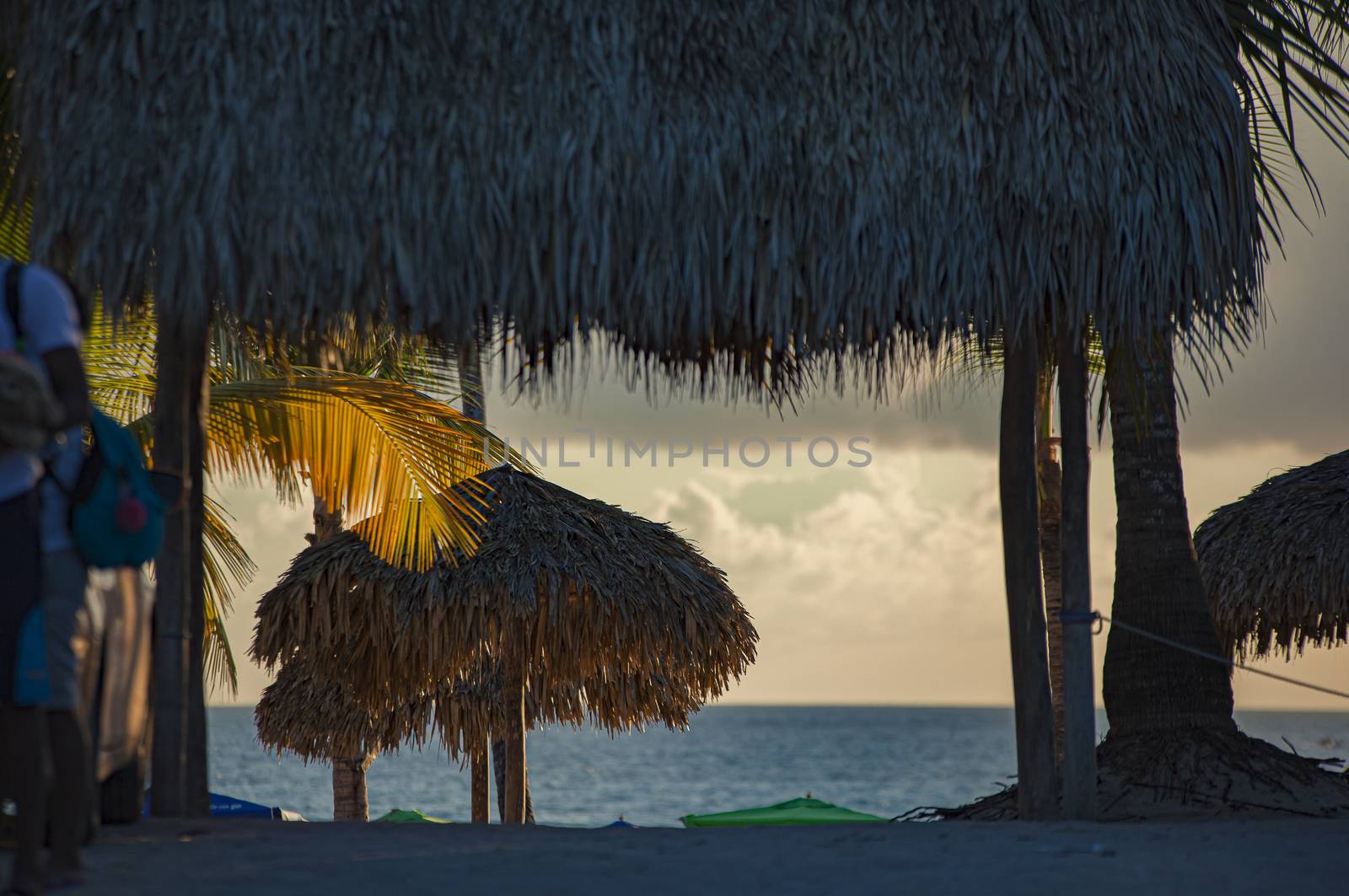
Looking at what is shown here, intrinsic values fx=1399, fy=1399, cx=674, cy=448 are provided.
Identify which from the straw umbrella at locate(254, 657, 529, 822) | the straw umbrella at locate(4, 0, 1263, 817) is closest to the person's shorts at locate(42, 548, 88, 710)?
the straw umbrella at locate(4, 0, 1263, 817)

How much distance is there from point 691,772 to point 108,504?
62026 millimetres

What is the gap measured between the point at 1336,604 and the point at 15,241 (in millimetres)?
9349

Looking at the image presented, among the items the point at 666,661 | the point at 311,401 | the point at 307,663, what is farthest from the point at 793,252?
the point at 307,663

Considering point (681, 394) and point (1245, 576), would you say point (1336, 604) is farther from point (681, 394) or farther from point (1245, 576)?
point (681, 394)

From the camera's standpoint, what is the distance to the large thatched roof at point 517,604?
28.3ft

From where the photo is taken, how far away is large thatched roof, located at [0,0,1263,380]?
4773mm

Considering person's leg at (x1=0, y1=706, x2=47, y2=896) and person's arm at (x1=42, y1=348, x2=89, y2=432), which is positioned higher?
person's arm at (x1=42, y1=348, x2=89, y2=432)

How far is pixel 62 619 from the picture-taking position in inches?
126

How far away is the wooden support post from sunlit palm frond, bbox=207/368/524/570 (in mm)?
1458

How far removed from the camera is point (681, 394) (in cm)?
592

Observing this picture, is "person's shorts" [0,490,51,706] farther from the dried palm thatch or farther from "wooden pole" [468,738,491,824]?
"wooden pole" [468,738,491,824]

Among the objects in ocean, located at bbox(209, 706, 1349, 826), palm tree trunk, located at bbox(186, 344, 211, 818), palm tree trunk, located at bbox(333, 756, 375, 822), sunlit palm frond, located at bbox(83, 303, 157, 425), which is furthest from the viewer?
ocean, located at bbox(209, 706, 1349, 826)

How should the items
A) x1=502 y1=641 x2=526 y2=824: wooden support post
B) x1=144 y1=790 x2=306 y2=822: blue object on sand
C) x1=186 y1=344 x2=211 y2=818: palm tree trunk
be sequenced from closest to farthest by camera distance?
x1=186 y1=344 x2=211 y2=818: palm tree trunk → x1=502 y1=641 x2=526 y2=824: wooden support post → x1=144 y1=790 x2=306 y2=822: blue object on sand

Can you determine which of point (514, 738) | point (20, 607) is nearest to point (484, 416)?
point (514, 738)
